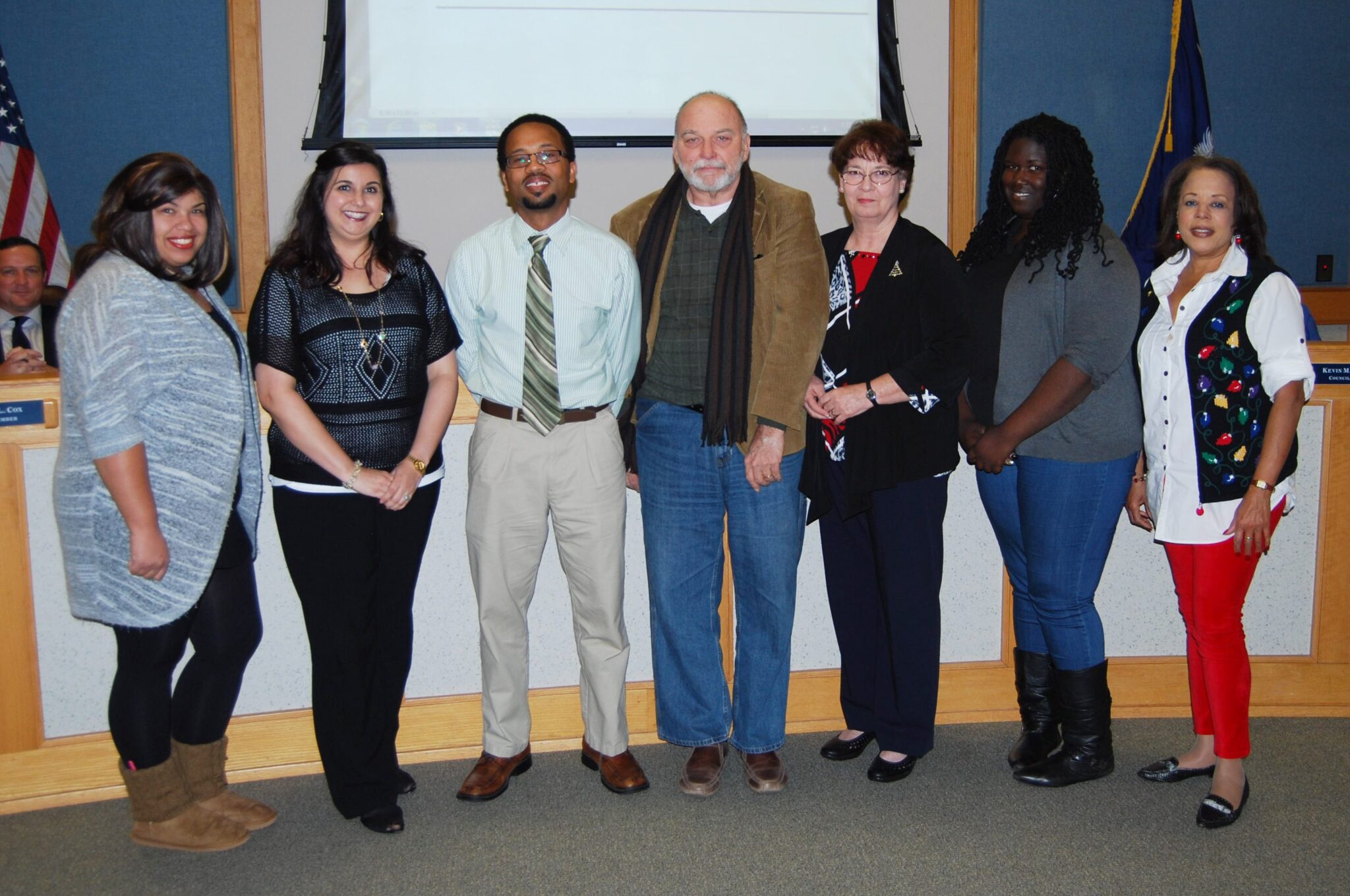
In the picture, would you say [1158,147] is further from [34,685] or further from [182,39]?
[34,685]

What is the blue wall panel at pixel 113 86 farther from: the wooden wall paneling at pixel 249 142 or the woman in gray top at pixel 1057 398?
the woman in gray top at pixel 1057 398

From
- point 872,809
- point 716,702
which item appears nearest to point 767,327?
point 716,702

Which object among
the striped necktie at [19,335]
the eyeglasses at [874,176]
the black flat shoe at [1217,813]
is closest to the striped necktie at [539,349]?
the eyeglasses at [874,176]

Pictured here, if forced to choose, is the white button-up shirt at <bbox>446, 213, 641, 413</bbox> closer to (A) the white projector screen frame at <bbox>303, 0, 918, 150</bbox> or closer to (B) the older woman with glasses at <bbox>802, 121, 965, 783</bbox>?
(B) the older woman with glasses at <bbox>802, 121, 965, 783</bbox>

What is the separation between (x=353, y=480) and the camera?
205cm

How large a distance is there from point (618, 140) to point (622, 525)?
2299mm

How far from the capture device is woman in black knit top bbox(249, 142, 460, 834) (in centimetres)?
204

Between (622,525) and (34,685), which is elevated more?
(622,525)

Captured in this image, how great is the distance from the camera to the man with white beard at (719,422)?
2.21 m

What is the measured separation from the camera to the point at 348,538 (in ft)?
6.92

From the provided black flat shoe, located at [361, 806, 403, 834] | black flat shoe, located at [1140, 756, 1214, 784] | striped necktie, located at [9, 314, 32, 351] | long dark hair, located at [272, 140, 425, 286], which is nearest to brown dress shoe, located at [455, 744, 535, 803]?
black flat shoe, located at [361, 806, 403, 834]

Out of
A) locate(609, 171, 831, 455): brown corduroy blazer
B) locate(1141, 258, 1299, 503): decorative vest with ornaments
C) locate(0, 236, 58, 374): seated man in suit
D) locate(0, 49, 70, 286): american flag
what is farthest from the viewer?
locate(0, 49, 70, 286): american flag

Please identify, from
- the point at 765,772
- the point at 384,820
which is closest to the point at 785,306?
the point at 765,772

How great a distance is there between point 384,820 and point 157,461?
3.02 ft
